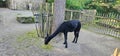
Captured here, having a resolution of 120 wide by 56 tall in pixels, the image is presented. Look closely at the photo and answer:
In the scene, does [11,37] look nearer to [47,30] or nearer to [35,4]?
[47,30]

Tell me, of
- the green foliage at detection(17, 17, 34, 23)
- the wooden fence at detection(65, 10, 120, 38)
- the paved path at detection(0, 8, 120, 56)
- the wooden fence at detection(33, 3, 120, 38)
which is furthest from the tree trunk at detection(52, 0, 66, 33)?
the green foliage at detection(17, 17, 34, 23)

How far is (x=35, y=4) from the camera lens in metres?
14.7

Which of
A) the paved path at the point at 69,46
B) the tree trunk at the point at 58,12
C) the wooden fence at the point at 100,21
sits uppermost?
the tree trunk at the point at 58,12

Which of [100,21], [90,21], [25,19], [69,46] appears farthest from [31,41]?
[100,21]

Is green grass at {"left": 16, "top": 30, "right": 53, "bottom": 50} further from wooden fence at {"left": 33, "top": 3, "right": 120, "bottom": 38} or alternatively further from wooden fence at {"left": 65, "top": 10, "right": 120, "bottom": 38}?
wooden fence at {"left": 65, "top": 10, "right": 120, "bottom": 38}

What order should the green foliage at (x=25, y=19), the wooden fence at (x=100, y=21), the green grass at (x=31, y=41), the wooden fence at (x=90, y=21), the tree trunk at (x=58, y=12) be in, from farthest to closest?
1. the green foliage at (x=25, y=19)
2. the wooden fence at (x=100, y=21)
3. the wooden fence at (x=90, y=21)
4. the tree trunk at (x=58, y=12)
5. the green grass at (x=31, y=41)

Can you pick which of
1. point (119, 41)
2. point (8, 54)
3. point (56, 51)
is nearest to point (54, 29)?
point (56, 51)

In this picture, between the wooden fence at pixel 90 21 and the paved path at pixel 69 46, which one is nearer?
the paved path at pixel 69 46

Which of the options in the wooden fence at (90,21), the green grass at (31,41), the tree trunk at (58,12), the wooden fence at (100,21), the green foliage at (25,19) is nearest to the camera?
the green grass at (31,41)

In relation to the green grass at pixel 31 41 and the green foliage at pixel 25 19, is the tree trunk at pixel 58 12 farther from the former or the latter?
the green foliage at pixel 25 19

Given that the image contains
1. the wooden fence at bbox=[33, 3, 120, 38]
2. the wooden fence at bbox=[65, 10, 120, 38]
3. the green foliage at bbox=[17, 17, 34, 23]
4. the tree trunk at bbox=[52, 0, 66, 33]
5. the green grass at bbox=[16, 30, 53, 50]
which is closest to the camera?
the green grass at bbox=[16, 30, 53, 50]

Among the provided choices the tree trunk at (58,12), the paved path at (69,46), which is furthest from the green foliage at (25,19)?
the tree trunk at (58,12)

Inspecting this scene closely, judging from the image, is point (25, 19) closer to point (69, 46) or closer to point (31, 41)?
point (31, 41)

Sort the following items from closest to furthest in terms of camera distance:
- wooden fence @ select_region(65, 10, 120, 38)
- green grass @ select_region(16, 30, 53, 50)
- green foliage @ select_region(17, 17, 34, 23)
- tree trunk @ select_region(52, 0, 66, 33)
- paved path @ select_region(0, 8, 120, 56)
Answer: paved path @ select_region(0, 8, 120, 56) → green grass @ select_region(16, 30, 53, 50) → tree trunk @ select_region(52, 0, 66, 33) → wooden fence @ select_region(65, 10, 120, 38) → green foliage @ select_region(17, 17, 34, 23)
